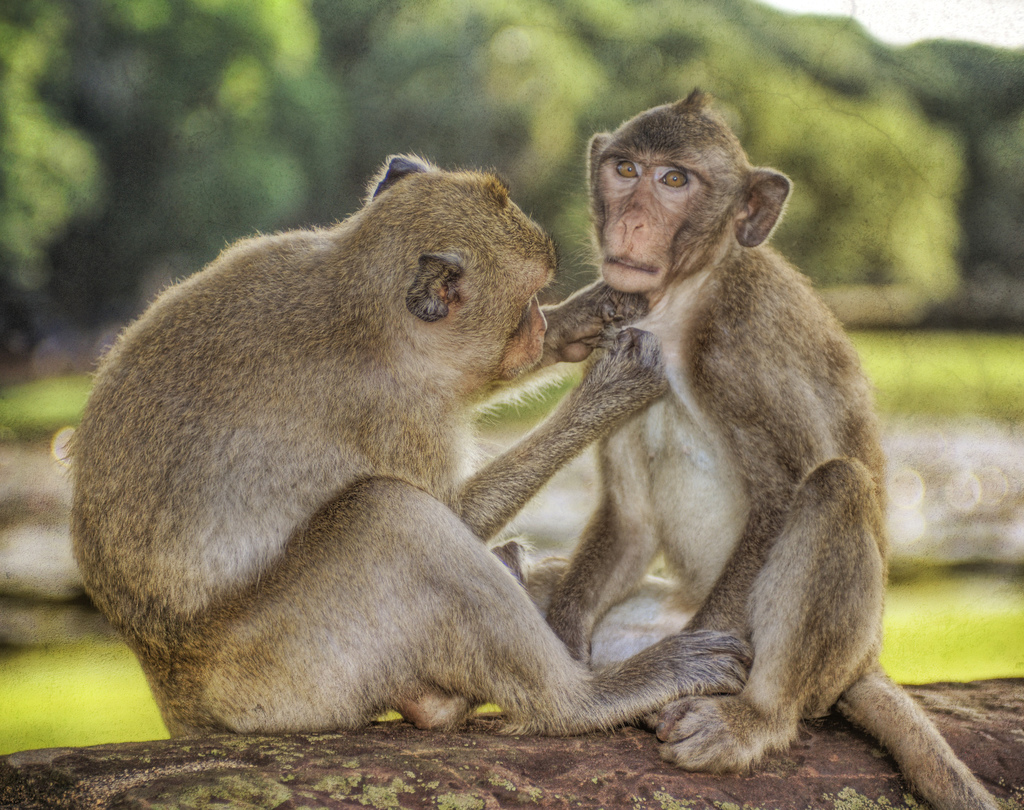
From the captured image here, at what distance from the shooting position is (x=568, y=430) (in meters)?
3.33

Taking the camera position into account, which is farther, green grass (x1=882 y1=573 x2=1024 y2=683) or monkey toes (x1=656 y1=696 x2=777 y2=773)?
green grass (x1=882 y1=573 x2=1024 y2=683)

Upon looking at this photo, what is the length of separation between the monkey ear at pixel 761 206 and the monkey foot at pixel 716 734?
1.85 metres

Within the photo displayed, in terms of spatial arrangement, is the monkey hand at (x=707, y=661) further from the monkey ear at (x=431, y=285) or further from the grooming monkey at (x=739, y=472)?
the monkey ear at (x=431, y=285)

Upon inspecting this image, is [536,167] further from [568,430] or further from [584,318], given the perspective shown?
[568,430]

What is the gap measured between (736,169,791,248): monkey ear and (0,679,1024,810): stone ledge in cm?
203

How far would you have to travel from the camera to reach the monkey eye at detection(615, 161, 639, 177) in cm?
351

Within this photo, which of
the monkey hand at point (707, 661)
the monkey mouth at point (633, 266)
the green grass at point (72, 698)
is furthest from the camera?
the green grass at point (72, 698)

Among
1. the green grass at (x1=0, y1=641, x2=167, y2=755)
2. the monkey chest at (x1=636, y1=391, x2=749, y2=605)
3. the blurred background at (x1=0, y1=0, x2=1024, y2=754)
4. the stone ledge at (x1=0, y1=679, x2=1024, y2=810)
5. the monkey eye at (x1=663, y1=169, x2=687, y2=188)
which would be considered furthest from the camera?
the blurred background at (x1=0, y1=0, x2=1024, y2=754)

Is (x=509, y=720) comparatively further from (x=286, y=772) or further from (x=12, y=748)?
(x=12, y=748)

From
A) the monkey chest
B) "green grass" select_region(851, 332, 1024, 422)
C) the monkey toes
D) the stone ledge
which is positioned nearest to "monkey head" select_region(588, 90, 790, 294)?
the monkey chest

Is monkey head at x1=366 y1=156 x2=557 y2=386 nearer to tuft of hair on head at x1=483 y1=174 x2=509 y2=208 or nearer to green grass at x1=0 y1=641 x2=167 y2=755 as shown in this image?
tuft of hair on head at x1=483 y1=174 x2=509 y2=208

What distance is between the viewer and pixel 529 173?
574cm

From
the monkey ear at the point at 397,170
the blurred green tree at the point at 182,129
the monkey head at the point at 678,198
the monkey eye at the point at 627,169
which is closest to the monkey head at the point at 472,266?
the monkey ear at the point at 397,170

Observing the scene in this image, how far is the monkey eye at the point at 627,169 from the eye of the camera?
138 inches
